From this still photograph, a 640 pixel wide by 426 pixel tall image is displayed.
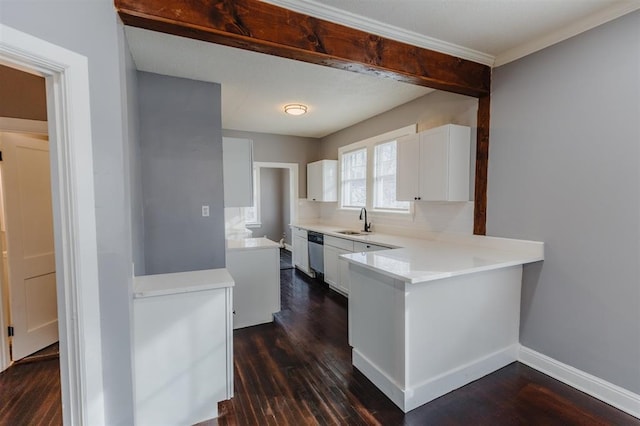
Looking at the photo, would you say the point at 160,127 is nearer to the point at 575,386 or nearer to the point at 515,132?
the point at 515,132

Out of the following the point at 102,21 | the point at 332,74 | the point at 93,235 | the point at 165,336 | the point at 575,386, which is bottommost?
the point at 575,386

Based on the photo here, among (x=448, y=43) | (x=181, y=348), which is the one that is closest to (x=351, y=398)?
(x=181, y=348)

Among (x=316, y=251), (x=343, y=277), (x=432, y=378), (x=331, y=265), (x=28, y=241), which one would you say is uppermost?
(x=28, y=241)

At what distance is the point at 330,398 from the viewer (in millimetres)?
2088

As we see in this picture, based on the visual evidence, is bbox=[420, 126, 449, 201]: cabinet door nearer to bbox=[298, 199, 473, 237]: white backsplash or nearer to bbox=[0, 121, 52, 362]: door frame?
bbox=[298, 199, 473, 237]: white backsplash

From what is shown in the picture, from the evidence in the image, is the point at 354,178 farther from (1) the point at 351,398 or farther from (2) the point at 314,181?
(1) the point at 351,398

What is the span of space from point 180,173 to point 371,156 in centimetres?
269

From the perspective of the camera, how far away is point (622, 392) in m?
1.99

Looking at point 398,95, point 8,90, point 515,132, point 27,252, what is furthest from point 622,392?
point 8,90

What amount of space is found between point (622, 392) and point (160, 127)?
420 centimetres

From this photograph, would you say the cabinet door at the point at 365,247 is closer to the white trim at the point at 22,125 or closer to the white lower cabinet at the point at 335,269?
the white lower cabinet at the point at 335,269

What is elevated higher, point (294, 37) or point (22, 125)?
point (294, 37)

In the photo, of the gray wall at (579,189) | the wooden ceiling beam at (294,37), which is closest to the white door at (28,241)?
the wooden ceiling beam at (294,37)

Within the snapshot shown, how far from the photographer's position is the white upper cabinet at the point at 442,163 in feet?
9.58
